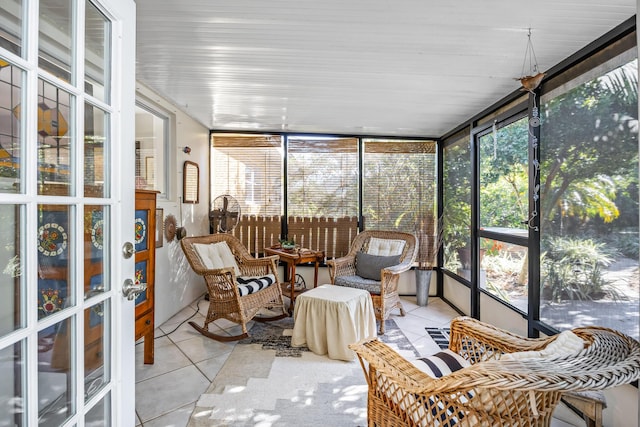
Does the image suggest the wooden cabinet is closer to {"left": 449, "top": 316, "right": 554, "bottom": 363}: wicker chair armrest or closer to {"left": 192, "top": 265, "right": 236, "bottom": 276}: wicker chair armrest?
{"left": 192, "top": 265, "right": 236, "bottom": 276}: wicker chair armrest

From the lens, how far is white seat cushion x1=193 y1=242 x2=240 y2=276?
3033mm

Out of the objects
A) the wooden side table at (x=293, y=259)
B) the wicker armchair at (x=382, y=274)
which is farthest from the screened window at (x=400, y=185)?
the wooden side table at (x=293, y=259)

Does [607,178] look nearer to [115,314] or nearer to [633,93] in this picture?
[633,93]

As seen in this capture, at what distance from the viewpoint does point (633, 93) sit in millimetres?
1632

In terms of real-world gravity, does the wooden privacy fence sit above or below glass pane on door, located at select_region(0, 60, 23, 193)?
below

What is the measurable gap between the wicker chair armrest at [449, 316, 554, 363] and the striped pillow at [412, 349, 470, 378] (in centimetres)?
7

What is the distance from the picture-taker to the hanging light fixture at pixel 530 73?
6.26ft

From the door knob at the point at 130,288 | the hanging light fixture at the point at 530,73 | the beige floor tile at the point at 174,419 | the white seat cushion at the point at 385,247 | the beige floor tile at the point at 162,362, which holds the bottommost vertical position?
the beige floor tile at the point at 174,419

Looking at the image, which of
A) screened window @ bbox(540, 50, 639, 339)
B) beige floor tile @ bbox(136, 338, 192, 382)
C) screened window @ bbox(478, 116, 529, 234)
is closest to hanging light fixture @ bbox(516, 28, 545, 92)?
screened window @ bbox(540, 50, 639, 339)

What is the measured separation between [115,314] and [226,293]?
1.72m

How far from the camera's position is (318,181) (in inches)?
170

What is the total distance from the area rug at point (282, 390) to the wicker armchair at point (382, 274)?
0.45m

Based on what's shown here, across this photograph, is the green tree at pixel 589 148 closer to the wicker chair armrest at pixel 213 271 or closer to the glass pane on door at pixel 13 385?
the wicker chair armrest at pixel 213 271

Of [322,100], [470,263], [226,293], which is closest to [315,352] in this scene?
[226,293]
